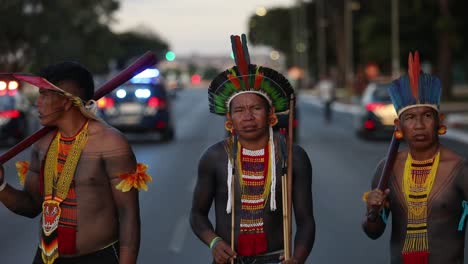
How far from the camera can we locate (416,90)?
4996mm

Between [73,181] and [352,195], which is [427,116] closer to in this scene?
[73,181]

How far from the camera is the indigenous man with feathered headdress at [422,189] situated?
4949 mm

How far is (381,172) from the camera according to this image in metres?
5.10

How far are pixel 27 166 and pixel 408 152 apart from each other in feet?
5.82

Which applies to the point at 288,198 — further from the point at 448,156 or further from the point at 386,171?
the point at 448,156

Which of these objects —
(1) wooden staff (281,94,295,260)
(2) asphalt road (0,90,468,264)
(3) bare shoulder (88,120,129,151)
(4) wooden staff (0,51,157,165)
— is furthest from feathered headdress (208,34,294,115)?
(2) asphalt road (0,90,468,264)

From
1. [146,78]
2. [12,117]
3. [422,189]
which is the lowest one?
[422,189]

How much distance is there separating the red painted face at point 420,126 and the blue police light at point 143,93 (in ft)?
69.2

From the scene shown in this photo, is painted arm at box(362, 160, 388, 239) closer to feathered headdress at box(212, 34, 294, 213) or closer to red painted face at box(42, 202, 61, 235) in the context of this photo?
feathered headdress at box(212, 34, 294, 213)

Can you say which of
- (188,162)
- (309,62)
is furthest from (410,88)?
(309,62)

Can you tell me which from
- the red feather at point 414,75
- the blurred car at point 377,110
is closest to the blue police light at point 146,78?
the blurred car at point 377,110

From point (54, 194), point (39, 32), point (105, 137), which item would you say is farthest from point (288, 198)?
point (39, 32)

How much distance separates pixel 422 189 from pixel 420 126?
0.29 metres

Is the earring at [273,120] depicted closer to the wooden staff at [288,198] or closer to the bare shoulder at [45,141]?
the wooden staff at [288,198]
